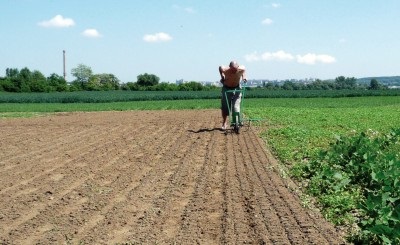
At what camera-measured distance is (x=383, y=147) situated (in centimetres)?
928

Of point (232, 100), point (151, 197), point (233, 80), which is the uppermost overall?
point (233, 80)

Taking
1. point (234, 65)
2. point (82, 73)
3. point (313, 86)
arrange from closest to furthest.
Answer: point (234, 65)
point (313, 86)
point (82, 73)

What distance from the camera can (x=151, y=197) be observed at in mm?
6098

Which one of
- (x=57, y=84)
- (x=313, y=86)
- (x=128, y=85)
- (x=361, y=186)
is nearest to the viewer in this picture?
(x=361, y=186)

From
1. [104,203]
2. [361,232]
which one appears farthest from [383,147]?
[104,203]

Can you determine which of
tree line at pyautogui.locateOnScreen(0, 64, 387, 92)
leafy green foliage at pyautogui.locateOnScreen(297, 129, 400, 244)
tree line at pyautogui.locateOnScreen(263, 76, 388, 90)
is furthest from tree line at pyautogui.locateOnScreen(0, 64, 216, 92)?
leafy green foliage at pyautogui.locateOnScreen(297, 129, 400, 244)

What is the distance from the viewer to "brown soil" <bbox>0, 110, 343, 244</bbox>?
4.69 m

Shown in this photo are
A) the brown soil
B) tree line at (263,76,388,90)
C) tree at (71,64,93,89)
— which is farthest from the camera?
tree at (71,64,93,89)

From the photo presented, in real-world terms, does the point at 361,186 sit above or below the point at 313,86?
below

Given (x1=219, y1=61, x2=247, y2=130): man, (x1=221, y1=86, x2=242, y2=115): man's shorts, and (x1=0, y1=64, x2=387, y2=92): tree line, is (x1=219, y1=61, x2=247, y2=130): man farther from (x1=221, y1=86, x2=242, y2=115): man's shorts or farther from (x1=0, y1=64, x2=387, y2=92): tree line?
(x1=0, y1=64, x2=387, y2=92): tree line

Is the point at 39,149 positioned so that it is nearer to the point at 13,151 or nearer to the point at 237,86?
the point at 13,151

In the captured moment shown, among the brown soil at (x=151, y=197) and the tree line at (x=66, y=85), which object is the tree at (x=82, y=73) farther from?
the brown soil at (x=151, y=197)

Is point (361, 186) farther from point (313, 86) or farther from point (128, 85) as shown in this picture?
point (128, 85)

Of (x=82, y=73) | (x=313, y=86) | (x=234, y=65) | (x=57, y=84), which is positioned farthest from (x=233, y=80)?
(x=82, y=73)
